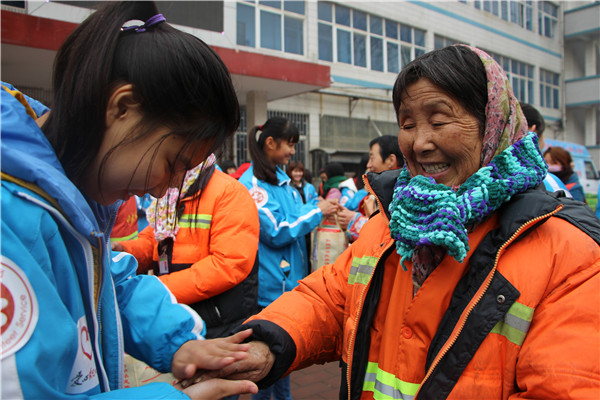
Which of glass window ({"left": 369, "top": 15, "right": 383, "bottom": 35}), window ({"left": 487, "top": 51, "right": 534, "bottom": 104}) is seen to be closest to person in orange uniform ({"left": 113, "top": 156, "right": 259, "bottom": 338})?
glass window ({"left": 369, "top": 15, "right": 383, "bottom": 35})

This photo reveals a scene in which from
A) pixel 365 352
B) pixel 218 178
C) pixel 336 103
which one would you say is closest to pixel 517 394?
pixel 365 352

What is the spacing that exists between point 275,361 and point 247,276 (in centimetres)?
103

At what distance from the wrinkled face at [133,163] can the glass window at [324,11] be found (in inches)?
608

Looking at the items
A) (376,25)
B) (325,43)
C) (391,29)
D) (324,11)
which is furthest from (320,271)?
(391,29)

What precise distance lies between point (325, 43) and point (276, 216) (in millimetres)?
13393

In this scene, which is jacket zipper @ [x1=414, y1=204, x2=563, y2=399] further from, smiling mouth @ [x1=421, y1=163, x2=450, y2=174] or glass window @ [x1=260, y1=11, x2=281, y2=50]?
glass window @ [x1=260, y1=11, x2=281, y2=50]

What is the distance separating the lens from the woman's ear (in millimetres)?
1065

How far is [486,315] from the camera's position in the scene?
121cm

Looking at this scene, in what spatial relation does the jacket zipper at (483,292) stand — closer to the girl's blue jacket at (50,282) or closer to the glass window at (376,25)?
the girl's blue jacket at (50,282)

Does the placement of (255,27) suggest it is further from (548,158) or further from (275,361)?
(275,361)

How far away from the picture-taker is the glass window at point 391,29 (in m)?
17.2

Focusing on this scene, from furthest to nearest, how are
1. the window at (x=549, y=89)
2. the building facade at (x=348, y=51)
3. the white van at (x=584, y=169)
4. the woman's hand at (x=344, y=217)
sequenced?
the window at (x=549, y=89), the white van at (x=584, y=169), the building facade at (x=348, y=51), the woman's hand at (x=344, y=217)

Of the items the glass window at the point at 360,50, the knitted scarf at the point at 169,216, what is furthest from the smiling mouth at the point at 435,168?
the glass window at the point at 360,50

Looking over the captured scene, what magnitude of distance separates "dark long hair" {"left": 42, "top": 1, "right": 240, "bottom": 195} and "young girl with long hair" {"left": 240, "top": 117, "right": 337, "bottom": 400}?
2.19 meters
